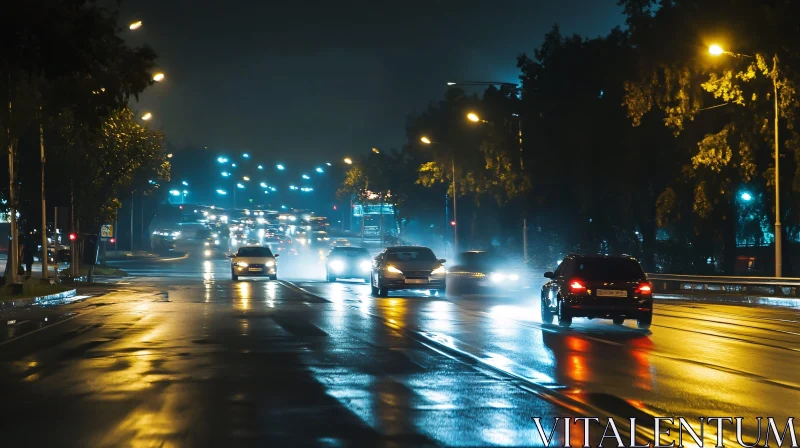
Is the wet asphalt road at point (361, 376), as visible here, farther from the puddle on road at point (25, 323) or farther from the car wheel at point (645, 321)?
the car wheel at point (645, 321)

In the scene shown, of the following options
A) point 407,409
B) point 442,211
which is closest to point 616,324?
point 407,409

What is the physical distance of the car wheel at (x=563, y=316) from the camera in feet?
76.2

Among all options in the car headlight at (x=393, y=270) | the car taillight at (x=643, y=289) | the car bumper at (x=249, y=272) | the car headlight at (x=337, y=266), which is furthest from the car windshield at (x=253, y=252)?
the car taillight at (x=643, y=289)

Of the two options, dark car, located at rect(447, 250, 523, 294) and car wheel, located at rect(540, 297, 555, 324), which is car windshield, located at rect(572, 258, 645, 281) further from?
dark car, located at rect(447, 250, 523, 294)

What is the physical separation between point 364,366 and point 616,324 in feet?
36.1

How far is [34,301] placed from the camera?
3441cm

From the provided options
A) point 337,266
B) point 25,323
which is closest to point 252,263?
point 337,266

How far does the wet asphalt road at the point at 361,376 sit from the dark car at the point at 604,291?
1.68ft

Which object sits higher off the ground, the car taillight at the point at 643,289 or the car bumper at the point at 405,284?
the car taillight at the point at 643,289

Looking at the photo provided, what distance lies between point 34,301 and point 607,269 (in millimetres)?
18727

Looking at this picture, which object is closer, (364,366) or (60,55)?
(364,366)

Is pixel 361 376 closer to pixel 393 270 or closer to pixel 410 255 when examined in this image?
pixel 393 270

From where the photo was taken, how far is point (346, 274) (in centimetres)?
5134

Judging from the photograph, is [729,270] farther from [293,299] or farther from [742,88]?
[293,299]
